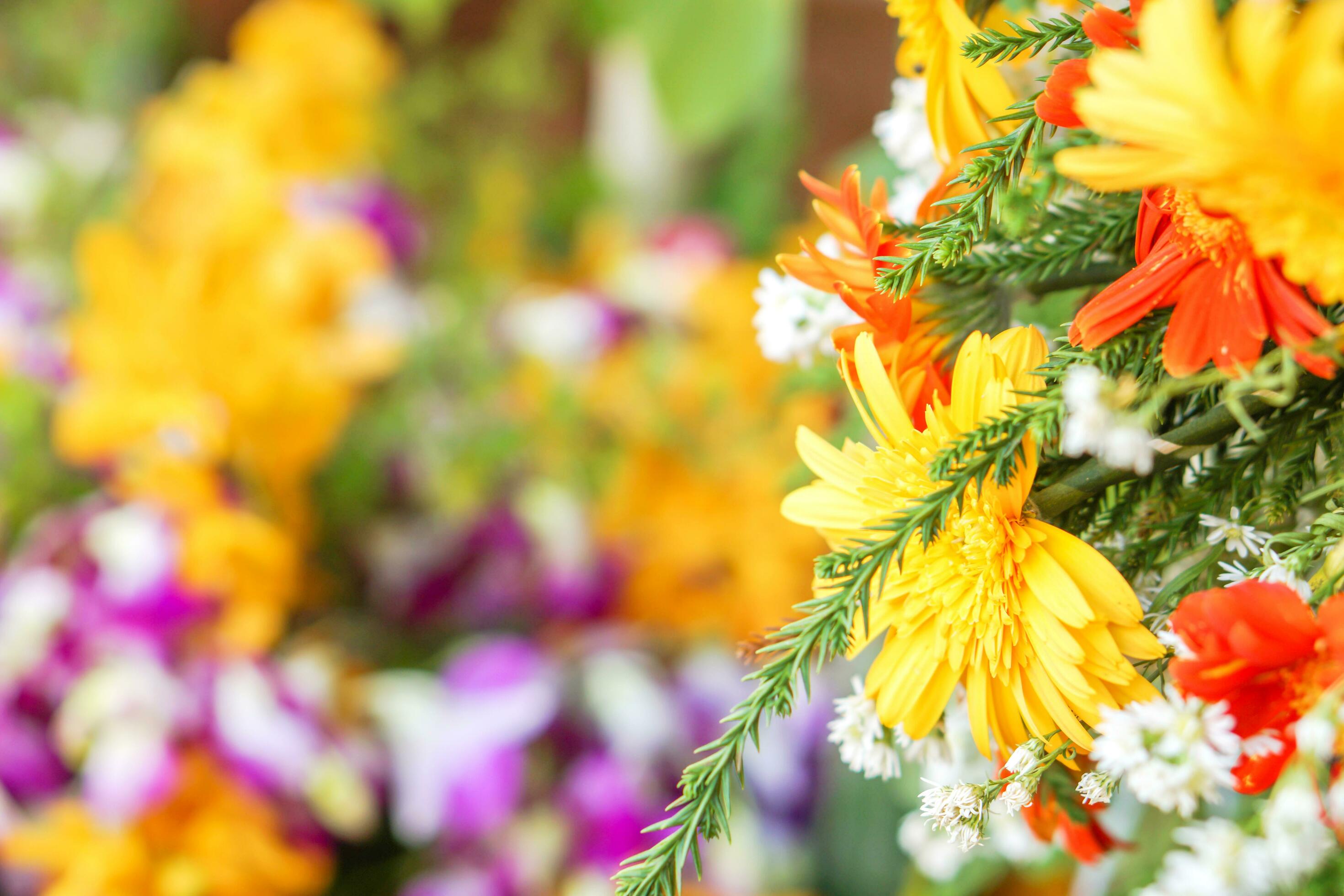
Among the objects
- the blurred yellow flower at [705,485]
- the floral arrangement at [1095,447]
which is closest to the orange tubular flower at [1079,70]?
the floral arrangement at [1095,447]

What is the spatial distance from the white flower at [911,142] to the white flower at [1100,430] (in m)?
0.08

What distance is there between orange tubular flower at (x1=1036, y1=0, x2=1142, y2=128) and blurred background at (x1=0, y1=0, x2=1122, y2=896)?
0.34ft

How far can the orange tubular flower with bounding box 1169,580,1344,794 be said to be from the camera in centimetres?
11

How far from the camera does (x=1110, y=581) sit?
12cm

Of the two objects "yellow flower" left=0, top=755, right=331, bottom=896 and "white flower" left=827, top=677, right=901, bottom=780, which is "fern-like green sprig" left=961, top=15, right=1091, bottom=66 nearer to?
"white flower" left=827, top=677, right=901, bottom=780

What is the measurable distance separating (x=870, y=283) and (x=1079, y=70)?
4 centimetres

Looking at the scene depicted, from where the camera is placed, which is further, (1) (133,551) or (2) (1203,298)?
(1) (133,551)

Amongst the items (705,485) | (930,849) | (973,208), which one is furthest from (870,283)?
(705,485)

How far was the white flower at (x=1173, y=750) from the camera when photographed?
0.10 metres

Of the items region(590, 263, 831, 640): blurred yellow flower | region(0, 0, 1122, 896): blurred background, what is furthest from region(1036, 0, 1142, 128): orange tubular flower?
region(590, 263, 831, 640): blurred yellow flower

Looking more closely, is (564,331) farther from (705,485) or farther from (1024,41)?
(1024,41)

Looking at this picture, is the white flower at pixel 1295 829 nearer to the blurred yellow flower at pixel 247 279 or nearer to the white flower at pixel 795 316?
the white flower at pixel 795 316

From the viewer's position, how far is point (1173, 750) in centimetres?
11

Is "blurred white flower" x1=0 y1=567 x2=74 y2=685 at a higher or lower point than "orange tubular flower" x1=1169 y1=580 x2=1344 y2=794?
higher
